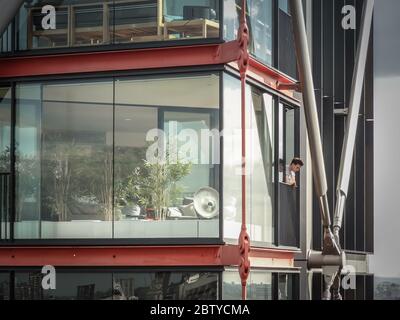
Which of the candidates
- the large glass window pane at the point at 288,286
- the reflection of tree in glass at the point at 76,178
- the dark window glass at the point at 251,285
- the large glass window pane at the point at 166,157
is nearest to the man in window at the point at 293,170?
the large glass window pane at the point at 288,286

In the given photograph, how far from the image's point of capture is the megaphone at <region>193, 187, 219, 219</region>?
17203 mm

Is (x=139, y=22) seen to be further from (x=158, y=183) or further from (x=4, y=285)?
(x=4, y=285)

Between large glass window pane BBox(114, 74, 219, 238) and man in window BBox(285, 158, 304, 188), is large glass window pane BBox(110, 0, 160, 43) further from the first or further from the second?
man in window BBox(285, 158, 304, 188)

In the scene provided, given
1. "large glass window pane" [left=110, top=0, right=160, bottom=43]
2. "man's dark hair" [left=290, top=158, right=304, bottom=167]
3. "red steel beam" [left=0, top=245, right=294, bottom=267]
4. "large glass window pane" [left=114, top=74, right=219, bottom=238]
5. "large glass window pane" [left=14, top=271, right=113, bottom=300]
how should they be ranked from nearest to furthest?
1. "red steel beam" [left=0, top=245, right=294, bottom=267]
2. "large glass window pane" [left=114, top=74, right=219, bottom=238]
3. "large glass window pane" [left=14, top=271, right=113, bottom=300]
4. "large glass window pane" [left=110, top=0, right=160, bottom=43]
5. "man's dark hair" [left=290, top=158, right=304, bottom=167]

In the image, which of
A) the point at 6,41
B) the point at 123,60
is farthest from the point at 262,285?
the point at 6,41

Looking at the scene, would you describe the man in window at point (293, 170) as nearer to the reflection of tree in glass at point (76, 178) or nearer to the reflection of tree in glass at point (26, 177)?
the reflection of tree in glass at point (76, 178)

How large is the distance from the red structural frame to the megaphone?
46cm

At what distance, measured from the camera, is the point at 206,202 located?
1728 cm

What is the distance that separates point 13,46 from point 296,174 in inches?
219

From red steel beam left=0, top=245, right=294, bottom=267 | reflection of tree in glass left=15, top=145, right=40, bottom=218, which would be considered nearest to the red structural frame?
red steel beam left=0, top=245, right=294, bottom=267

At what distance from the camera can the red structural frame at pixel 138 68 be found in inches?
671

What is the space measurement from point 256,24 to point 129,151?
2.82m

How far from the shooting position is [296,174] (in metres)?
21.4
